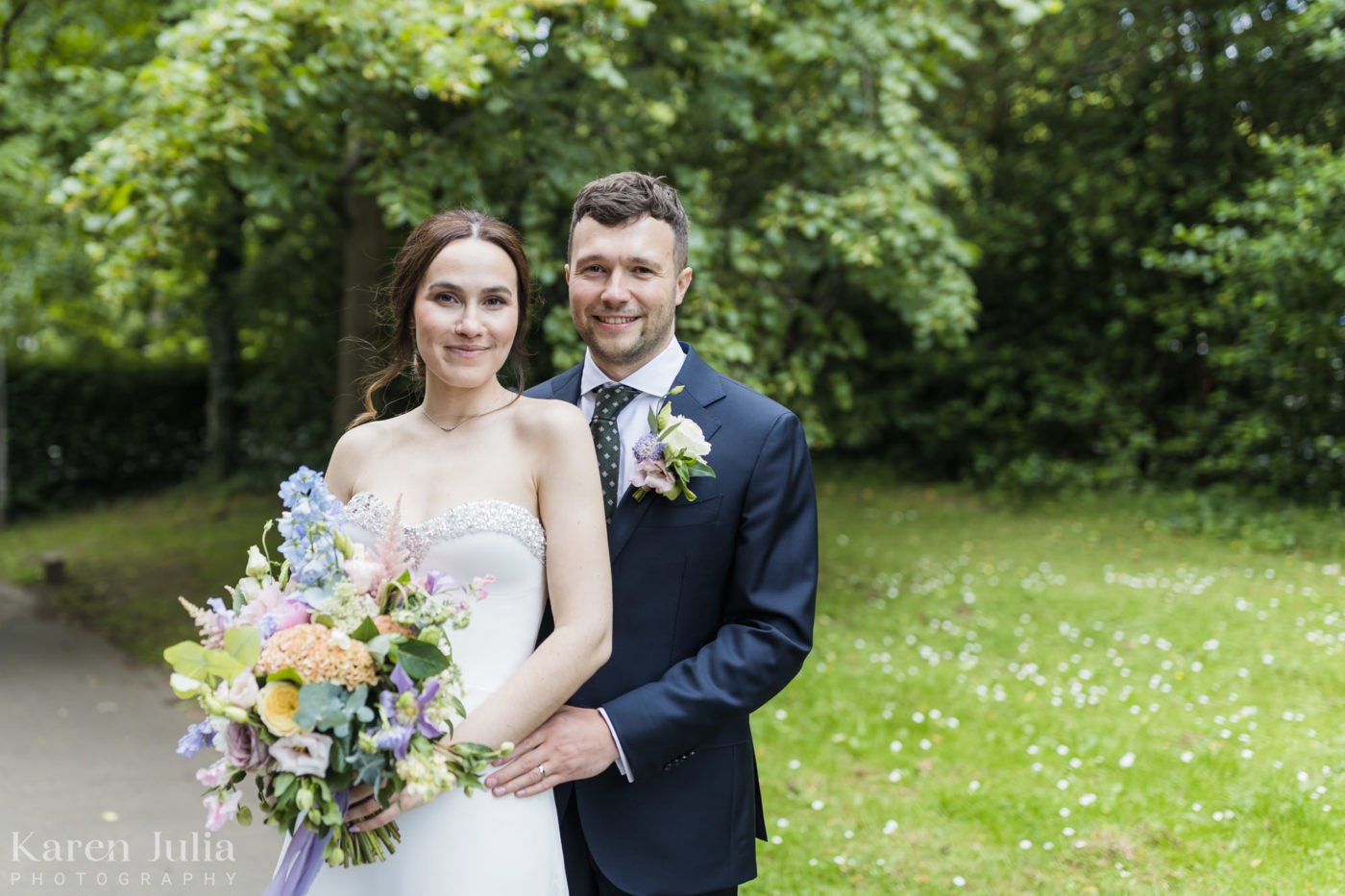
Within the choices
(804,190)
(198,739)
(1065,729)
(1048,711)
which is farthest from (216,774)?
(804,190)

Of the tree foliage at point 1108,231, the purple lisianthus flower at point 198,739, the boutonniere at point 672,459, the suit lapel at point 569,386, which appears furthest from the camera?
the tree foliage at point 1108,231

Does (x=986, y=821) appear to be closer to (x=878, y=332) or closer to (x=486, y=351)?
(x=486, y=351)

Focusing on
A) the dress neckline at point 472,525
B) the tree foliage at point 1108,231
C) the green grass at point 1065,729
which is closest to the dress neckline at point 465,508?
the dress neckline at point 472,525

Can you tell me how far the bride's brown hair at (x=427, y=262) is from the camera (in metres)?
2.32

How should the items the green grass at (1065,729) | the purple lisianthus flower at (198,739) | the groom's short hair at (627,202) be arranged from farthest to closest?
the green grass at (1065,729) < the groom's short hair at (627,202) < the purple lisianthus flower at (198,739)

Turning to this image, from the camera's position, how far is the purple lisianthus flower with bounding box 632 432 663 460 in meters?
2.34

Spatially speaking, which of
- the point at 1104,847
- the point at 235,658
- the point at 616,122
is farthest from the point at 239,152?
the point at 1104,847

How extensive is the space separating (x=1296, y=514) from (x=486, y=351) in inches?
399

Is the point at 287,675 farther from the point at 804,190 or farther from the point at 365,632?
the point at 804,190

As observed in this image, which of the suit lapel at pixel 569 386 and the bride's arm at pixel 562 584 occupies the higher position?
the suit lapel at pixel 569 386

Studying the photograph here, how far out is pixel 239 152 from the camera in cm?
598

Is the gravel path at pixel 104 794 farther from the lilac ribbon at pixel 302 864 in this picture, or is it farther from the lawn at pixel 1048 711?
the lilac ribbon at pixel 302 864

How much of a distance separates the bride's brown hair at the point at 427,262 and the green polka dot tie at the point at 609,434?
181 mm

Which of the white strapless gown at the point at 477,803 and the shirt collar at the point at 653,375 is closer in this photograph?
the white strapless gown at the point at 477,803
